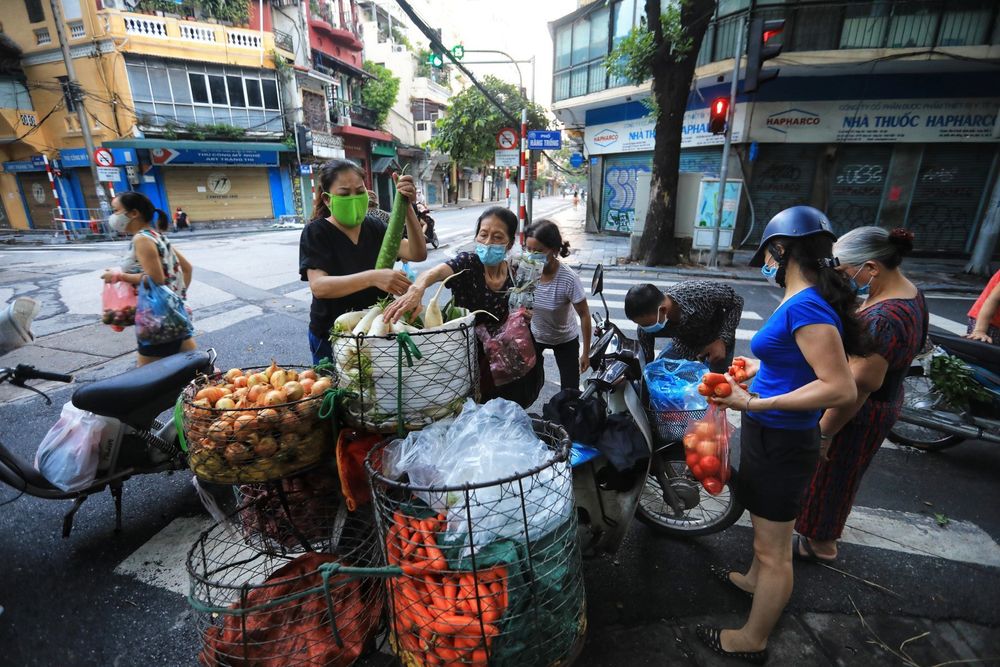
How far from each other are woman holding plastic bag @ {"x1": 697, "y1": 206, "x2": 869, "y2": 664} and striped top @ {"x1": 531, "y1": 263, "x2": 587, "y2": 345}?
1.30m

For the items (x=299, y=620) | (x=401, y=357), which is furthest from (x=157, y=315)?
(x=401, y=357)

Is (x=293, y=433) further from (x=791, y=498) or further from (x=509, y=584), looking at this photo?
(x=791, y=498)

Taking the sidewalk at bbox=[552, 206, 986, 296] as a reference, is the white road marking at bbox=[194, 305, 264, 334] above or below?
above

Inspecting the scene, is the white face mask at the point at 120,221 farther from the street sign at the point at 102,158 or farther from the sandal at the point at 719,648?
the street sign at the point at 102,158

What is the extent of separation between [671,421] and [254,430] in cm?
195

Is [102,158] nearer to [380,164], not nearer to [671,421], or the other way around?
[380,164]

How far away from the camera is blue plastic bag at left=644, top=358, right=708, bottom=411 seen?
2.49 m

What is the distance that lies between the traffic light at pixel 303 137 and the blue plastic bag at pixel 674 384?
26528 millimetres

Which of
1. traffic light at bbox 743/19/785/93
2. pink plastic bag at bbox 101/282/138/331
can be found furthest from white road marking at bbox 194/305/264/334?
traffic light at bbox 743/19/785/93

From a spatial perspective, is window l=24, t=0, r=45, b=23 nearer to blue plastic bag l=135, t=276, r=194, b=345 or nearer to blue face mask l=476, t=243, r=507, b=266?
blue plastic bag l=135, t=276, r=194, b=345

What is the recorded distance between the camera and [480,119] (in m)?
17.5

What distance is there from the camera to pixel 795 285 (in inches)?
71.6

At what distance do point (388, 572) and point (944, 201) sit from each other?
1681cm

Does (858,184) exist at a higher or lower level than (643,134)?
lower
